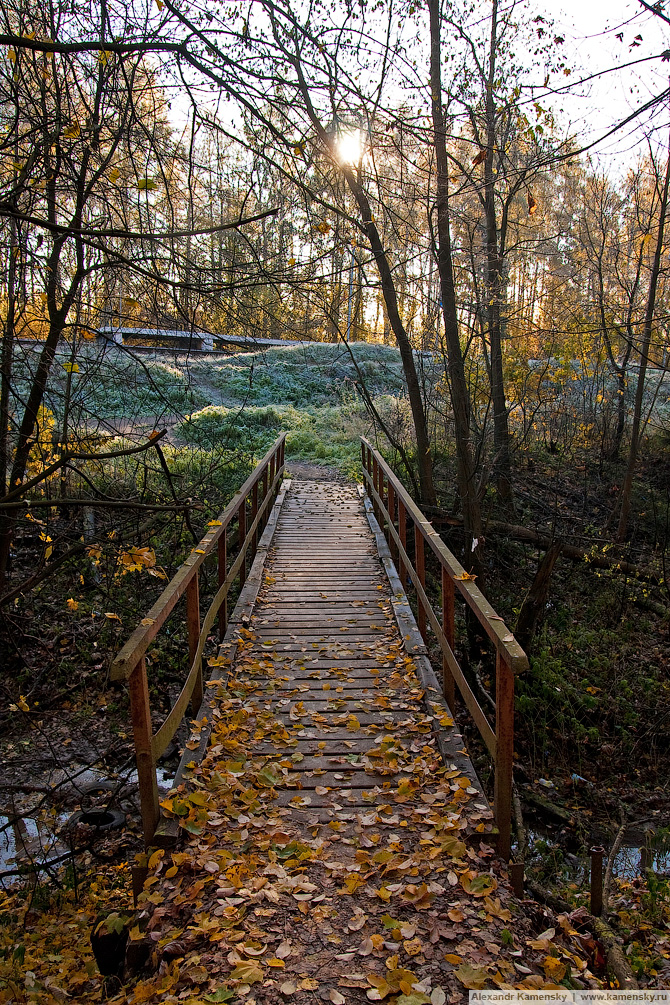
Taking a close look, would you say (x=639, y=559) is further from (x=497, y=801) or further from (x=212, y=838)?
(x=212, y=838)

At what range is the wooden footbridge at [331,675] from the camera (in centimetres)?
331

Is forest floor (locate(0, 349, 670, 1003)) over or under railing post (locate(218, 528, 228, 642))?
under

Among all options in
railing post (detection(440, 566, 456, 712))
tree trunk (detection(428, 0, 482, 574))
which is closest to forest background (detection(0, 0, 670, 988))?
tree trunk (detection(428, 0, 482, 574))

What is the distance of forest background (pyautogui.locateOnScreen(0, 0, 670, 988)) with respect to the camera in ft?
13.6

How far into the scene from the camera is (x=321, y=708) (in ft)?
15.4

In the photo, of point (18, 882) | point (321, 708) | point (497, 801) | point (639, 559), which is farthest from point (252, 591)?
point (639, 559)

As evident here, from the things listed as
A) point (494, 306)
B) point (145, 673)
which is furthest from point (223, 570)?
point (494, 306)

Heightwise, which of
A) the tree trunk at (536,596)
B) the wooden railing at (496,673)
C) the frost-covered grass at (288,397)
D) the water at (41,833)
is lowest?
the water at (41,833)

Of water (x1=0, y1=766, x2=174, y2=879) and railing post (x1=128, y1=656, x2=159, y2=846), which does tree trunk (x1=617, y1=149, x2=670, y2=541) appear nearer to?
water (x1=0, y1=766, x2=174, y2=879)

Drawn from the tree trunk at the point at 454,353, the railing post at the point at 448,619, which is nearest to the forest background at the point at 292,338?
the tree trunk at the point at 454,353

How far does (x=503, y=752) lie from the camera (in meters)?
3.29

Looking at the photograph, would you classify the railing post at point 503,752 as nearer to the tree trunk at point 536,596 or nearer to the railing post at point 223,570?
the railing post at point 223,570

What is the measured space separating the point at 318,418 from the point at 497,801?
55.2 feet

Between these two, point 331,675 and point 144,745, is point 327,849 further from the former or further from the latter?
point 331,675
